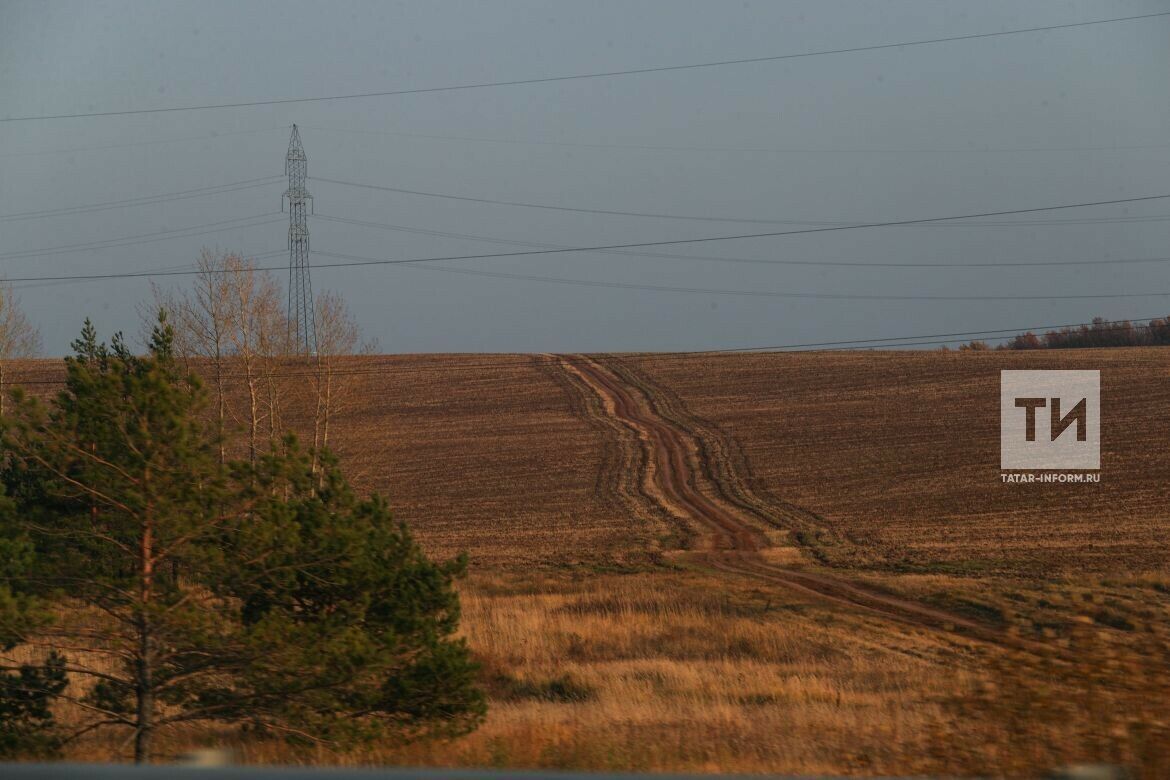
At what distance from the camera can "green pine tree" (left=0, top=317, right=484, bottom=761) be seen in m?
9.26

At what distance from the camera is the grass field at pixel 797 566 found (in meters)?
5.92

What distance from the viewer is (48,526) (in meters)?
9.83

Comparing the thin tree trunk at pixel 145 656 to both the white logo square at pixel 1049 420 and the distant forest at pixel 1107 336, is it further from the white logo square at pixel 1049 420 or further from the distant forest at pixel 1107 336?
the distant forest at pixel 1107 336

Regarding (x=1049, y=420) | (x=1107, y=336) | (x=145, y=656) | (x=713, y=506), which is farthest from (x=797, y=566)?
(x=1107, y=336)

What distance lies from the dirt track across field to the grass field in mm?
414

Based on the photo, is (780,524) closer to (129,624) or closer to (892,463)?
(892,463)

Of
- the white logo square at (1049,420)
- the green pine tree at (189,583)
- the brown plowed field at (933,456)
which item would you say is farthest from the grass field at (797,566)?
the white logo square at (1049,420)

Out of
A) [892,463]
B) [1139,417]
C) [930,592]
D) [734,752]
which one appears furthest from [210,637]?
[1139,417]

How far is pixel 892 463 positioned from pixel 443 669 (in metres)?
35.6

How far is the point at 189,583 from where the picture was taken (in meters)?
9.88

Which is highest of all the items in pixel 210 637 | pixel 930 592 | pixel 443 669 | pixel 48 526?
pixel 48 526

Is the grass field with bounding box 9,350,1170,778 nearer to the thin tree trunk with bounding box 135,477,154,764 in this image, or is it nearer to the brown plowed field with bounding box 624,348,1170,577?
the brown plowed field with bounding box 624,348,1170,577

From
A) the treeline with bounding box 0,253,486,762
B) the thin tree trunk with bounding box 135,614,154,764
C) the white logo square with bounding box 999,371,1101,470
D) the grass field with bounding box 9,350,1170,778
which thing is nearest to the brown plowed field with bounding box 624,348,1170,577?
the grass field with bounding box 9,350,1170,778

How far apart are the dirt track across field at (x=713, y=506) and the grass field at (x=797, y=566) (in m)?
0.41
